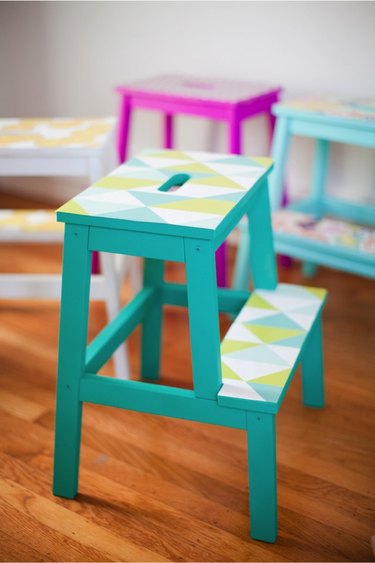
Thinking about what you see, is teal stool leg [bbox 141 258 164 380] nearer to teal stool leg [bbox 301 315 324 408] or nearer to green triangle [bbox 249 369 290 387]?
teal stool leg [bbox 301 315 324 408]

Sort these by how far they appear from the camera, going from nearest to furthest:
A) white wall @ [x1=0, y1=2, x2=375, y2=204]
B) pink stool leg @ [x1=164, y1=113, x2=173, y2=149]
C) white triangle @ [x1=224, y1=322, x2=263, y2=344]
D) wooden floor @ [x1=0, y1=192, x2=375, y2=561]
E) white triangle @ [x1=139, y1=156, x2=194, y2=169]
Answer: wooden floor @ [x1=0, y1=192, x2=375, y2=561], white triangle @ [x1=224, y1=322, x2=263, y2=344], white triangle @ [x1=139, y1=156, x2=194, y2=169], white wall @ [x1=0, y1=2, x2=375, y2=204], pink stool leg @ [x1=164, y1=113, x2=173, y2=149]

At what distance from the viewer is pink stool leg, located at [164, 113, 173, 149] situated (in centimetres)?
224

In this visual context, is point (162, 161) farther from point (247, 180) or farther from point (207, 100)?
point (207, 100)

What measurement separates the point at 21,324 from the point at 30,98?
1.16 meters

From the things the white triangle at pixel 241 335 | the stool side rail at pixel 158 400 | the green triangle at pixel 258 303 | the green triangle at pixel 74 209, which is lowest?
the stool side rail at pixel 158 400

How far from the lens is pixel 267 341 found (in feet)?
4.42

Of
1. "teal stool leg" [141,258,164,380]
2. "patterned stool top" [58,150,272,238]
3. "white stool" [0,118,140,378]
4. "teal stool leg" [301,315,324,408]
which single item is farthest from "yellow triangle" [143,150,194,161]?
"teal stool leg" [301,315,324,408]

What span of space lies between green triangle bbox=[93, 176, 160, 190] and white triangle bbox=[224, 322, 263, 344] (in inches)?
12.2

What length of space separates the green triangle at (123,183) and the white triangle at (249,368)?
13.7 inches

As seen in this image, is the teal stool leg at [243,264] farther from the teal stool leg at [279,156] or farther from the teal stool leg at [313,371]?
the teal stool leg at [313,371]

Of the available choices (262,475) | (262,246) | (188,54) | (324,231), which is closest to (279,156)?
(324,231)

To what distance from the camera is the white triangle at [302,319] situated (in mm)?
1404

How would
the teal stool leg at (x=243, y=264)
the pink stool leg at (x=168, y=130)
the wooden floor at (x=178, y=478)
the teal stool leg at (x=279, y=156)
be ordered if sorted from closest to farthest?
the wooden floor at (x=178, y=478) < the teal stool leg at (x=279, y=156) < the teal stool leg at (x=243, y=264) < the pink stool leg at (x=168, y=130)

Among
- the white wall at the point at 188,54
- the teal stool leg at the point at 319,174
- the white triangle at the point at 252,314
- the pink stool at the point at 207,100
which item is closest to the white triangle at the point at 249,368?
the white triangle at the point at 252,314
